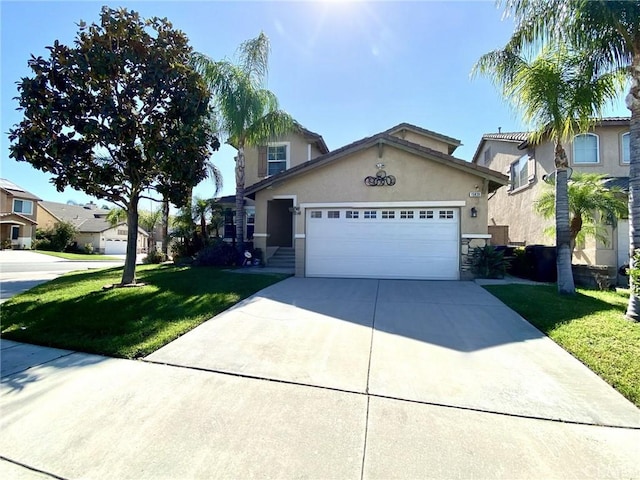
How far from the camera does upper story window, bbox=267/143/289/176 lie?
57.6 ft

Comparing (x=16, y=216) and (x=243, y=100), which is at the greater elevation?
(x=243, y=100)

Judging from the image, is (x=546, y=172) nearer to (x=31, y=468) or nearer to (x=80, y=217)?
(x=31, y=468)

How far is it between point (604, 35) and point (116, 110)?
11850mm

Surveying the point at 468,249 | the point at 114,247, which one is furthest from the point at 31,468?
the point at 114,247

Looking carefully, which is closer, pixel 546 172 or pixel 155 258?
pixel 546 172

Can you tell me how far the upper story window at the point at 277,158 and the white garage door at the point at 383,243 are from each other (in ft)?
20.7

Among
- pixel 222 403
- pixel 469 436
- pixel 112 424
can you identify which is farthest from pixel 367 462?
pixel 112 424

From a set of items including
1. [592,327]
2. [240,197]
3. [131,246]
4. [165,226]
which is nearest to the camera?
[592,327]

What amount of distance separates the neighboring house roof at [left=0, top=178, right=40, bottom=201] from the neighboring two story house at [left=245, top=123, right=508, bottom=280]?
4113cm

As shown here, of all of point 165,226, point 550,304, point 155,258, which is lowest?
point 550,304

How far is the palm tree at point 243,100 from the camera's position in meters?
13.7

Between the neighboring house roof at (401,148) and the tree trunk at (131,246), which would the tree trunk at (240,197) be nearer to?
the neighboring house roof at (401,148)

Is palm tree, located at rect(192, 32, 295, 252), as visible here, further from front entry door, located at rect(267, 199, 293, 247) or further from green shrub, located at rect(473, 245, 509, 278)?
green shrub, located at rect(473, 245, 509, 278)

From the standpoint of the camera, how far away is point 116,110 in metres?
8.38
